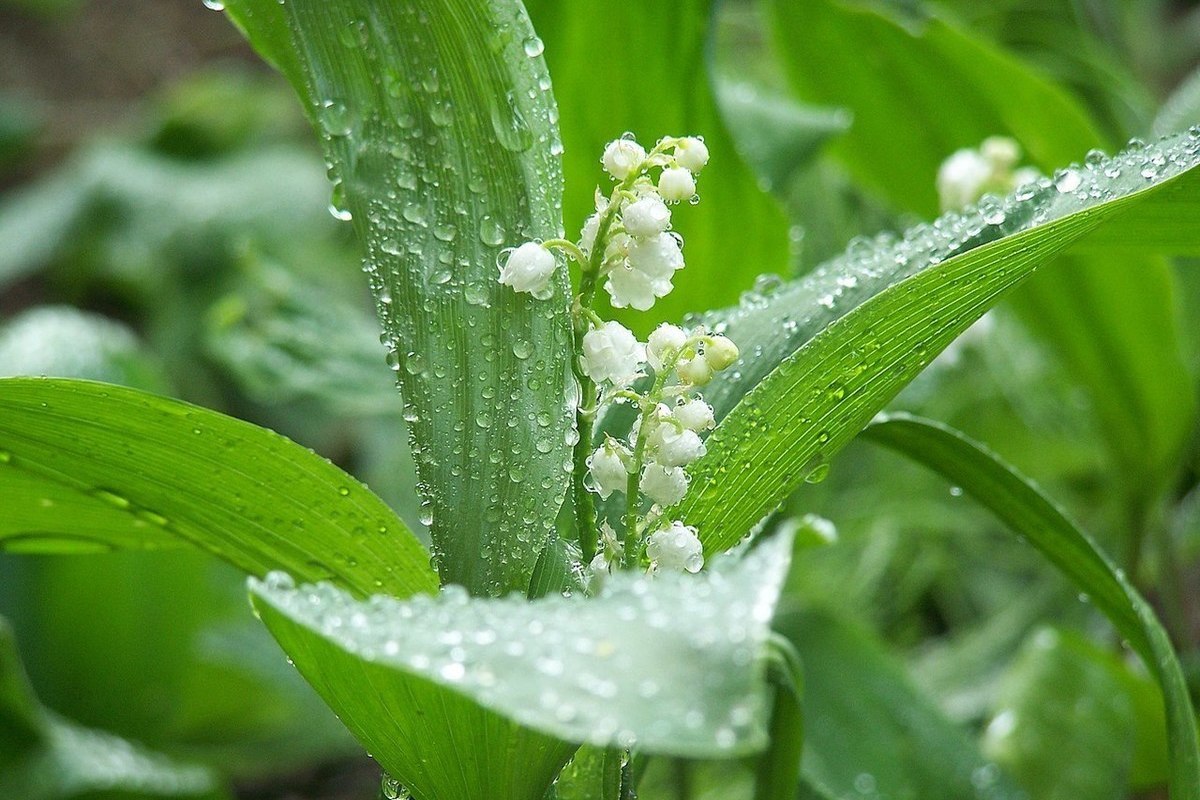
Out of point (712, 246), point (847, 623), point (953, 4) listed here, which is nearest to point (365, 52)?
point (712, 246)

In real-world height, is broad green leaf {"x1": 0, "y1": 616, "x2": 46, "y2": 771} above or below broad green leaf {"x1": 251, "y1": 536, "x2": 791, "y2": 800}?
above

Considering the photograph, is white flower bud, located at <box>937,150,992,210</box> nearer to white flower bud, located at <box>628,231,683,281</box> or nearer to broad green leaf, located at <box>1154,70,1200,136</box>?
broad green leaf, located at <box>1154,70,1200,136</box>

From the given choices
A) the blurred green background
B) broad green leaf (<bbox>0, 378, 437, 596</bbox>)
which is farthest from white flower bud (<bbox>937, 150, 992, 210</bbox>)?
broad green leaf (<bbox>0, 378, 437, 596</bbox>)

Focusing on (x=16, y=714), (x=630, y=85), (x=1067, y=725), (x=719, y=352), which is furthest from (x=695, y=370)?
(x=16, y=714)

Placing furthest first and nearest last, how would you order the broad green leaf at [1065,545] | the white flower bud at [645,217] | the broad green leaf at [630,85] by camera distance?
the broad green leaf at [630,85] < the broad green leaf at [1065,545] < the white flower bud at [645,217]

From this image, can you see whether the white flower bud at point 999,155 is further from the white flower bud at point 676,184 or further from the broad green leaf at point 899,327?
the white flower bud at point 676,184

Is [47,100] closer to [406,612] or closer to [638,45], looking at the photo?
[638,45]

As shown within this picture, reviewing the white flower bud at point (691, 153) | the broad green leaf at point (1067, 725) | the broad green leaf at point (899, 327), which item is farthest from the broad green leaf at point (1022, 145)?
the white flower bud at point (691, 153)
